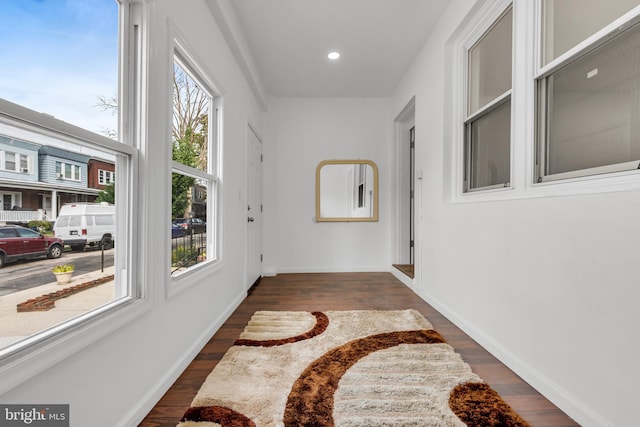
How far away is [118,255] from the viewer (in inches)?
51.4

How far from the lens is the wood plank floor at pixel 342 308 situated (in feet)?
4.59

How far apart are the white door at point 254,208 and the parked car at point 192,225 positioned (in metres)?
1.30

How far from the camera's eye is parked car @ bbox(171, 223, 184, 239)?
5.72 ft

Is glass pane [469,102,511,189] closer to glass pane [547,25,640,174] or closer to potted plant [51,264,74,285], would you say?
glass pane [547,25,640,174]

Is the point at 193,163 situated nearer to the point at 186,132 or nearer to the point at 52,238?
the point at 186,132

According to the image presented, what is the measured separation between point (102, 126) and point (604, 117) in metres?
2.20

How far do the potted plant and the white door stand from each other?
2.35 metres

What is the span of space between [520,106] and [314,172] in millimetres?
3101

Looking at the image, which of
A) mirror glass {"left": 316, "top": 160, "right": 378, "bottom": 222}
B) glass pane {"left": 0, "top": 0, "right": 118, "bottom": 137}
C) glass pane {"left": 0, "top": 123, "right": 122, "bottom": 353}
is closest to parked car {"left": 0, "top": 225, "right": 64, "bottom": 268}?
glass pane {"left": 0, "top": 123, "right": 122, "bottom": 353}

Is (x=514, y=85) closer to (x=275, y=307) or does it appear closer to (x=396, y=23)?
(x=396, y=23)

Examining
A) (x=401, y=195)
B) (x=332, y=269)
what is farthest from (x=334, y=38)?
(x=332, y=269)

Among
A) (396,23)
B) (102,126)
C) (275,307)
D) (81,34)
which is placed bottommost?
(275,307)

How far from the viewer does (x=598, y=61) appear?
4.51 feet

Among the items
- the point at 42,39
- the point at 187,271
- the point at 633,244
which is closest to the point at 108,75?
the point at 42,39
